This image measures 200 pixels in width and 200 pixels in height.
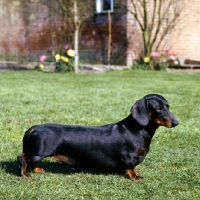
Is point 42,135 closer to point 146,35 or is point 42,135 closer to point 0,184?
point 0,184

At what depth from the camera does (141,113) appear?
388cm

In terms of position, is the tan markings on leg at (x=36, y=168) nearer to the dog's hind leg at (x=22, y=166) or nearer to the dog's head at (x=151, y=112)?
the dog's hind leg at (x=22, y=166)

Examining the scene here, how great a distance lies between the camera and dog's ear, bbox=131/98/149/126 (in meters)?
3.86

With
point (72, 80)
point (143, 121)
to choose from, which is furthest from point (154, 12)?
point (143, 121)

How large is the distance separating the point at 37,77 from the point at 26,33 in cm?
759

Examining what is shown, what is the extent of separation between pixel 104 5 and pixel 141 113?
13.7m

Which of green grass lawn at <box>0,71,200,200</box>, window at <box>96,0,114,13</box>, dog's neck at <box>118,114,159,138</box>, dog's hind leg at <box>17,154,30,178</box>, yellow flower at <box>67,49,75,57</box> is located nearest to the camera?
green grass lawn at <box>0,71,200,200</box>

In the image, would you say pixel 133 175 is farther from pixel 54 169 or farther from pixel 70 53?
pixel 70 53

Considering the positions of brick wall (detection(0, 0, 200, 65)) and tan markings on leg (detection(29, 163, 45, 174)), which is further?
brick wall (detection(0, 0, 200, 65))

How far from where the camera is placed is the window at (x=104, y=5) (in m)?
16.9

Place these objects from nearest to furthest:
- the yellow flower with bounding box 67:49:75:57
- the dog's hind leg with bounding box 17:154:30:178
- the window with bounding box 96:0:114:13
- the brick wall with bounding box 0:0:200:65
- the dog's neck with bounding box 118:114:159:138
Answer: the dog's hind leg with bounding box 17:154:30:178 < the dog's neck with bounding box 118:114:159:138 < the yellow flower with bounding box 67:49:75:57 < the brick wall with bounding box 0:0:200:65 < the window with bounding box 96:0:114:13

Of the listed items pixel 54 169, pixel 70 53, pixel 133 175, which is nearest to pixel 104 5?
pixel 70 53

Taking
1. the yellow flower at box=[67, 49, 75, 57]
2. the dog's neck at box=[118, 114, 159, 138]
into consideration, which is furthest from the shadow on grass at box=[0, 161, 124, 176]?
the yellow flower at box=[67, 49, 75, 57]

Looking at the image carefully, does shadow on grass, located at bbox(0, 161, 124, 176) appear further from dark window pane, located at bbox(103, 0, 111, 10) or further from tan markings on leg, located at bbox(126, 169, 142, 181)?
dark window pane, located at bbox(103, 0, 111, 10)
